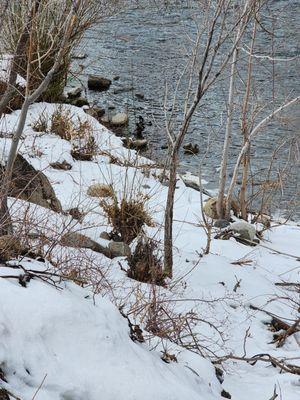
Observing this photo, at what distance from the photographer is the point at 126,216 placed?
5.71 meters

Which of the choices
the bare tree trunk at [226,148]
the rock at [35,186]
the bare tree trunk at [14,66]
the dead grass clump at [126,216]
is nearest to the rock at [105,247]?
the dead grass clump at [126,216]

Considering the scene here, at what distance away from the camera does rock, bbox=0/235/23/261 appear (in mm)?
2742

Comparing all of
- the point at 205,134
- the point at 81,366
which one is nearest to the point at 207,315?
the point at 81,366

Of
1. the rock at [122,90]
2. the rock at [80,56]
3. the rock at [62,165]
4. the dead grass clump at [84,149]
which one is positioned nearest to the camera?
the rock at [62,165]

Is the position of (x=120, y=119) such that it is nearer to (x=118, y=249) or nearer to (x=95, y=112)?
(x=95, y=112)

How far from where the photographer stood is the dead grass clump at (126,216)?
18.2 feet

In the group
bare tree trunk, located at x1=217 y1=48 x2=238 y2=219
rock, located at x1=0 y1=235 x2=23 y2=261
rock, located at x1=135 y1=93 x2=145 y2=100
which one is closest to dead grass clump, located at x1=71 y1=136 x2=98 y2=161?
bare tree trunk, located at x1=217 y1=48 x2=238 y2=219

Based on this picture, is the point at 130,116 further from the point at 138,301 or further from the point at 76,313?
the point at 76,313

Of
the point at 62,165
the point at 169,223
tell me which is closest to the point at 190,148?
the point at 62,165

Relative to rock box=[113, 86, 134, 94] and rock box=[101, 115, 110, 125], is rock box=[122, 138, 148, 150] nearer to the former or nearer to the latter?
rock box=[101, 115, 110, 125]

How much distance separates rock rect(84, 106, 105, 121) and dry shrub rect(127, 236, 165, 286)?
227 inches

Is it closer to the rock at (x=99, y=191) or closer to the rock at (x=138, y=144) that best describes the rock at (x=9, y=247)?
the rock at (x=99, y=191)

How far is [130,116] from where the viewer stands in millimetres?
10578

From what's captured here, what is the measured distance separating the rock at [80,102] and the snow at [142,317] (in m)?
3.21
